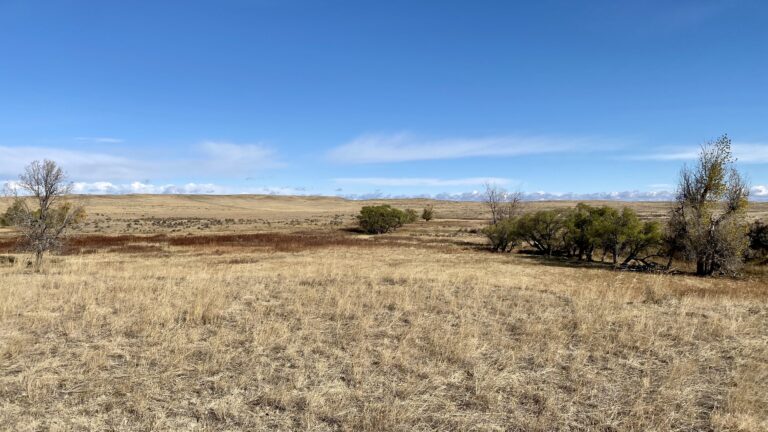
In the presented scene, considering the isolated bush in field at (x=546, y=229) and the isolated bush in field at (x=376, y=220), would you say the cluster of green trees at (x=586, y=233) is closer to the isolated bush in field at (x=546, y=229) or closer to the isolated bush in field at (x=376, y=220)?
the isolated bush in field at (x=546, y=229)

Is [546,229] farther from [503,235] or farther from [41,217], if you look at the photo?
[41,217]

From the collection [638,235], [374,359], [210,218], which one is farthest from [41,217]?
[210,218]

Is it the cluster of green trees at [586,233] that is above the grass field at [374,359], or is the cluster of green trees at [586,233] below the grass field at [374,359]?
above

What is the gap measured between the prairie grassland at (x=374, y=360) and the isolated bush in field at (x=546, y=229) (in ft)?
67.7

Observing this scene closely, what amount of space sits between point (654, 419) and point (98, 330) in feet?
33.2

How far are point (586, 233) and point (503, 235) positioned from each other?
311 inches

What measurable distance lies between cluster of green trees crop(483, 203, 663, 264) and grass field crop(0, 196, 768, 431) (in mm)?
14358

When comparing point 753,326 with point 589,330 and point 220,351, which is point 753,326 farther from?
point 220,351

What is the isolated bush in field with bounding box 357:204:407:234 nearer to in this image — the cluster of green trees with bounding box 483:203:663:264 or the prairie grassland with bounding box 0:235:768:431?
the cluster of green trees with bounding box 483:203:663:264

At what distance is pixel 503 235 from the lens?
3794 centimetres

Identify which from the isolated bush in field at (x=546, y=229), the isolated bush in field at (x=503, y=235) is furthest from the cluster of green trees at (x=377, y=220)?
the isolated bush in field at (x=546, y=229)

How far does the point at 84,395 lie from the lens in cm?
624

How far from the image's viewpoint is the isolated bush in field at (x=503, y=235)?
37.2 metres

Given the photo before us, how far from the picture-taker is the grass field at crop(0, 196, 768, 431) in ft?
19.0
